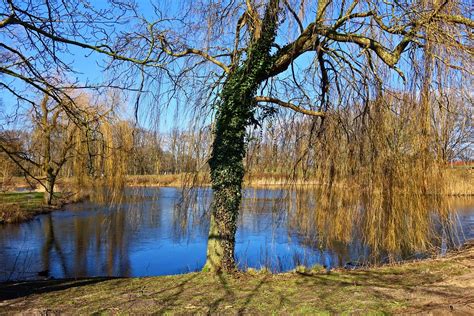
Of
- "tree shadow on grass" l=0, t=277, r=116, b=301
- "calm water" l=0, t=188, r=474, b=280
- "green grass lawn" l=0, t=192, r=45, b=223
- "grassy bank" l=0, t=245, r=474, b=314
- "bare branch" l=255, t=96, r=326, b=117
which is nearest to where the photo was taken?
"grassy bank" l=0, t=245, r=474, b=314

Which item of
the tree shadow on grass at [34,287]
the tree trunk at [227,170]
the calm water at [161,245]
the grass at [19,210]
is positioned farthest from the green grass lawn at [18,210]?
the tree trunk at [227,170]

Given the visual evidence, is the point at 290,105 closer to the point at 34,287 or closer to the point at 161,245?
the point at 34,287

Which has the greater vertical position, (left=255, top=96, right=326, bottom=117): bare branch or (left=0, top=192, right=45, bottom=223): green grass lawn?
(left=255, top=96, right=326, bottom=117): bare branch

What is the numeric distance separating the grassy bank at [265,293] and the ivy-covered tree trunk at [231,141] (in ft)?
1.84

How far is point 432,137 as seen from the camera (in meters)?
5.90

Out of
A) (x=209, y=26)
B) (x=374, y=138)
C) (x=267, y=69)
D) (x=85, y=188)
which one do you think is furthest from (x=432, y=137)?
(x=85, y=188)

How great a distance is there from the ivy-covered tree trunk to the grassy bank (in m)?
0.56

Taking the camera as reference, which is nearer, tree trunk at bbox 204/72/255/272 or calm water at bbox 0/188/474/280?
tree trunk at bbox 204/72/255/272

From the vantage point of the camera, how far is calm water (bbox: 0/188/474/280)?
770 cm

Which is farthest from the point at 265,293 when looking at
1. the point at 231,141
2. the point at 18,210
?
the point at 18,210

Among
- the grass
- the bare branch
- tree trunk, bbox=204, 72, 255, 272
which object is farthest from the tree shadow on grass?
the grass

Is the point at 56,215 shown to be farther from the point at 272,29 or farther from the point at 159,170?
the point at 272,29

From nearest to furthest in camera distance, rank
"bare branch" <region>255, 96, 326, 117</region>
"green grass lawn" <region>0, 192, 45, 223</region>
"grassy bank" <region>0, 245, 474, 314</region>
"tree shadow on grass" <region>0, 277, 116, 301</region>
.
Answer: "grassy bank" <region>0, 245, 474, 314</region>, "tree shadow on grass" <region>0, 277, 116, 301</region>, "bare branch" <region>255, 96, 326, 117</region>, "green grass lawn" <region>0, 192, 45, 223</region>

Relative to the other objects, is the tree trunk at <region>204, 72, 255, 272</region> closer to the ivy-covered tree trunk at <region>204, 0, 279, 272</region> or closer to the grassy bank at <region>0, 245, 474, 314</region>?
the ivy-covered tree trunk at <region>204, 0, 279, 272</region>
